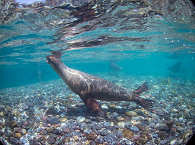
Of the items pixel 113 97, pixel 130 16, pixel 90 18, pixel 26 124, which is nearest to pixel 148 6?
pixel 130 16

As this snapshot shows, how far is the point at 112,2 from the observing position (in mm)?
6832

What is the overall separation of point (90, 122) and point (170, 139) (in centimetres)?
291

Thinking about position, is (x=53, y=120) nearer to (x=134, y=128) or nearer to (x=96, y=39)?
(x=134, y=128)

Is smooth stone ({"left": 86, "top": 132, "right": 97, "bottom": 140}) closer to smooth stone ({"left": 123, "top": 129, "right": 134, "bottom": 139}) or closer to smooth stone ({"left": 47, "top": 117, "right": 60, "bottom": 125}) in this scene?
smooth stone ({"left": 123, "top": 129, "right": 134, "bottom": 139})

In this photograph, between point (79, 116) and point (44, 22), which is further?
point (44, 22)

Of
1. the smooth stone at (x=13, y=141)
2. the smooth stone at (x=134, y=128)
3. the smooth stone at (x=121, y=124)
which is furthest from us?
the smooth stone at (x=121, y=124)

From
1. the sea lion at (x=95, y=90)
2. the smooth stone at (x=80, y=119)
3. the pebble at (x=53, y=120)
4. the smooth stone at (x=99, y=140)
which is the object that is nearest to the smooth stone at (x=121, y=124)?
the smooth stone at (x=99, y=140)

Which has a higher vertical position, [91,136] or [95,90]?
[95,90]

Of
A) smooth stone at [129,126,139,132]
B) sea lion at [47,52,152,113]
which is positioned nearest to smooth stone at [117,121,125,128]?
smooth stone at [129,126,139,132]

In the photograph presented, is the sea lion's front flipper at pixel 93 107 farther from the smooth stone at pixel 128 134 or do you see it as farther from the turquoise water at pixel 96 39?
the turquoise water at pixel 96 39

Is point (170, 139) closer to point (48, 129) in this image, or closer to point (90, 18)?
point (48, 129)

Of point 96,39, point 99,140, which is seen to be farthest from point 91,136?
point 96,39

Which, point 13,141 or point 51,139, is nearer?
point 13,141

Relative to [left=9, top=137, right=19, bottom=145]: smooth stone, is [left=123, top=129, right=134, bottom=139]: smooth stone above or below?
below
